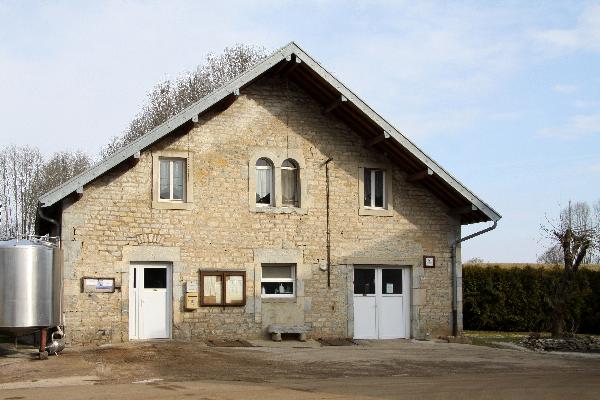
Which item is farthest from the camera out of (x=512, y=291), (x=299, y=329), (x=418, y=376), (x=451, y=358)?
(x=512, y=291)

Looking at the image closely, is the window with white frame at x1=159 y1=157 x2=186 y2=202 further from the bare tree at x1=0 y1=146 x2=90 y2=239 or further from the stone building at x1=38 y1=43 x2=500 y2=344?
the bare tree at x1=0 y1=146 x2=90 y2=239

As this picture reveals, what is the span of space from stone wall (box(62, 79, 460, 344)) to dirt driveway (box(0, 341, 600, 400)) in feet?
3.67

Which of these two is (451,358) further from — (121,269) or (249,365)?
(121,269)

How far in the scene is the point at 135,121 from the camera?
137 ft

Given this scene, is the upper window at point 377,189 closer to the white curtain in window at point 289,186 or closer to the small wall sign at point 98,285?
the white curtain in window at point 289,186

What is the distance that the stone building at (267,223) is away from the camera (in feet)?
58.4

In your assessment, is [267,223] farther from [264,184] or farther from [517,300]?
[517,300]

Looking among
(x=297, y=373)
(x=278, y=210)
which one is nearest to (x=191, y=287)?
(x=278, y=210)

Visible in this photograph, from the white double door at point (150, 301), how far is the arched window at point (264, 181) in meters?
2.71

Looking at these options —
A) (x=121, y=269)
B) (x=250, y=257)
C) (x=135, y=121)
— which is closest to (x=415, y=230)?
(x=250, y=257)

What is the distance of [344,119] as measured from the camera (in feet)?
65.6

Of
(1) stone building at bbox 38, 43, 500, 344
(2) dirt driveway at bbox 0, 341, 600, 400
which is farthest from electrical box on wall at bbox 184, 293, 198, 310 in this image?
(2) dirt driveway at bbox 0, 341, 600, 400

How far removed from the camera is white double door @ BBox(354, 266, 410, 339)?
65.1 ft

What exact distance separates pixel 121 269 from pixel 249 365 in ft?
16.1
